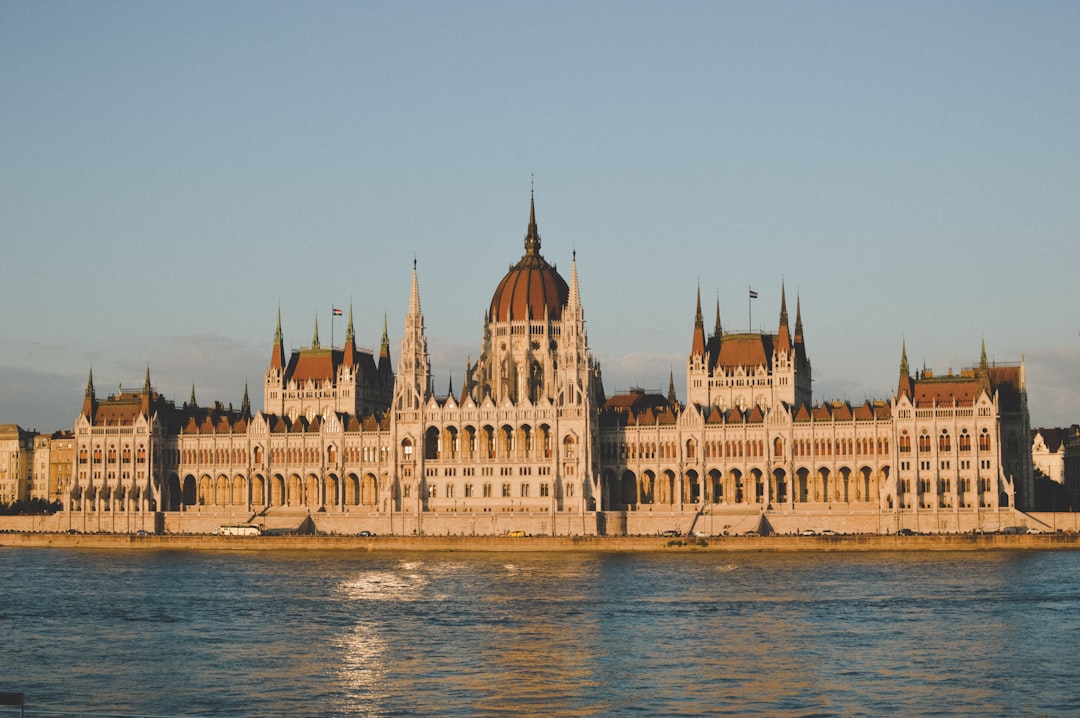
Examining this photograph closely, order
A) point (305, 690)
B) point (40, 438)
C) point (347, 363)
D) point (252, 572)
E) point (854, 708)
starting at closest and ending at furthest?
point (854, 708), point (305, 690), point (252, 572), point (347, 363), point (40, 438)

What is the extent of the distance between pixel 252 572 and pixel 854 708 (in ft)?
216

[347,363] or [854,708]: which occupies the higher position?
[347,363]

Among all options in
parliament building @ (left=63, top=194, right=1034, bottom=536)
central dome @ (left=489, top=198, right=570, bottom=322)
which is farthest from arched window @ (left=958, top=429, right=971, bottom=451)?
central dome @ (left=489, top=198, right=570, bottom=322)

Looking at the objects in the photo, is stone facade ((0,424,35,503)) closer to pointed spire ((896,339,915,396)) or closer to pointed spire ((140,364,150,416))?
pointed spire ((140,364,150,416))

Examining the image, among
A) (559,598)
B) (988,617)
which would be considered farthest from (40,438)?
(988,617)

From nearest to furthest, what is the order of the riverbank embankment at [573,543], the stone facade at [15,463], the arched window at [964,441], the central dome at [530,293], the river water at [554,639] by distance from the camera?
the river water at [554,639]
the riverbank embankment at [573,543]
the arched window at [964,441]
the central dome at [530,293]
the stone facade at [15,463]

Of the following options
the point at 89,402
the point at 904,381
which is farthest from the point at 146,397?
the point at 904,381

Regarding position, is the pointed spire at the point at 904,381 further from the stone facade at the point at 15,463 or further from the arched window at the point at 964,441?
the stone facade at the point at 15,463

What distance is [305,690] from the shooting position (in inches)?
2219

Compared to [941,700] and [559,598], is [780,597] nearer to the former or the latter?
[559,598]

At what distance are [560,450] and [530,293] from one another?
19.6 meters

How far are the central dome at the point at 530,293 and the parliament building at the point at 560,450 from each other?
19cm

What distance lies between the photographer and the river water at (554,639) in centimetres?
5434

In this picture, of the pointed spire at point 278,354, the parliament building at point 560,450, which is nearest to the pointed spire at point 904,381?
the parliament building at point 560,450
